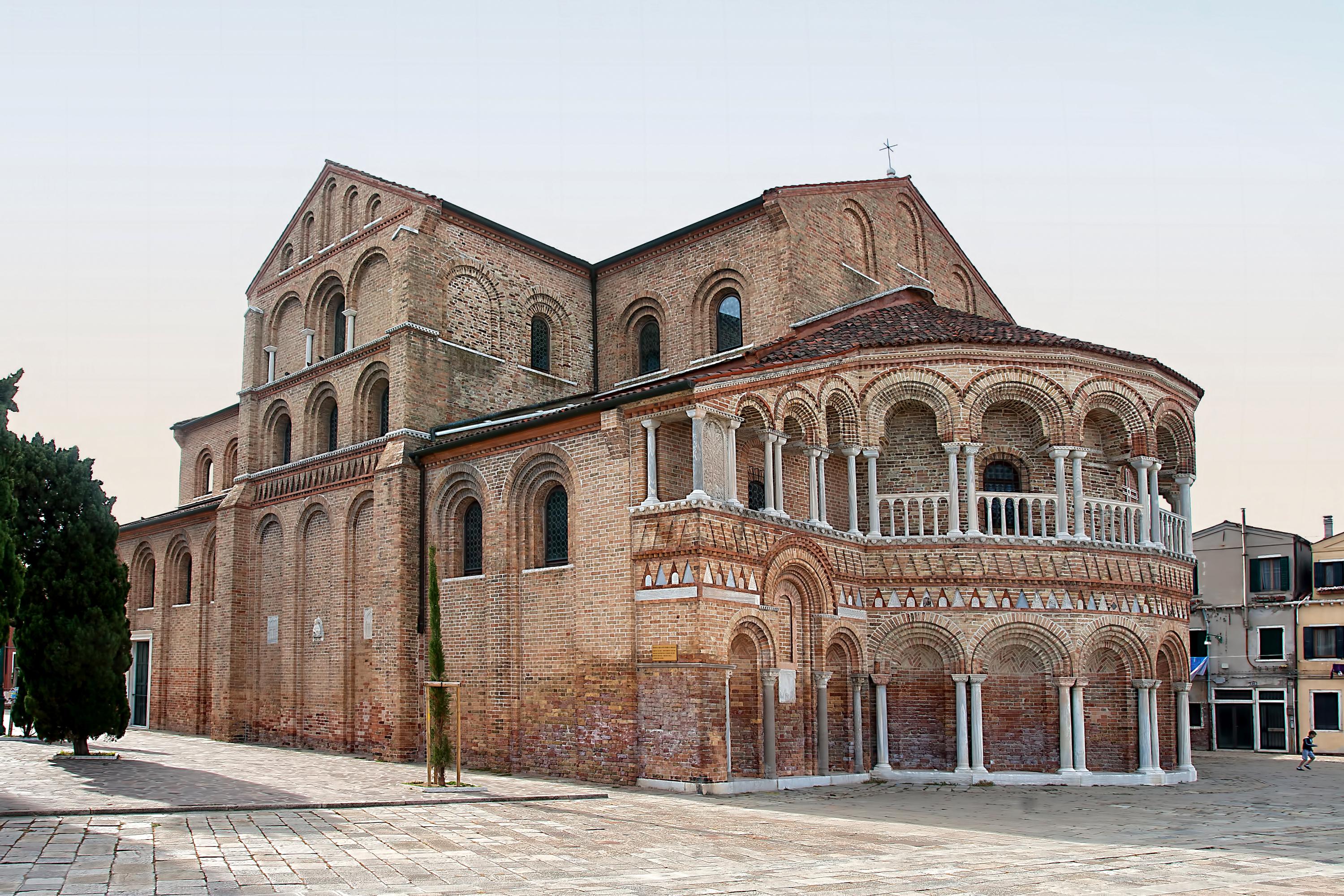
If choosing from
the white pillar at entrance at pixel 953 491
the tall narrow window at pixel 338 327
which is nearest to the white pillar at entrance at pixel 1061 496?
the white pillar at entrance at pixel 953 491

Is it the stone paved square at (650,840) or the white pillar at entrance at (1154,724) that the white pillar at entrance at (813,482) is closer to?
the stone paved square at (650,840)

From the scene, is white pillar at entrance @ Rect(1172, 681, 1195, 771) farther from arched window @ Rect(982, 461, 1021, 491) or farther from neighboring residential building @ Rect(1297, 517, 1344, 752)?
neighboring residential building @ Rect(1297, 517, 1344, 752)

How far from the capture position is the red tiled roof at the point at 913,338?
64.9 ft

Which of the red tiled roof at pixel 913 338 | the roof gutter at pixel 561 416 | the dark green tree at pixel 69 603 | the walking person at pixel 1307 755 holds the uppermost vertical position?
the red tiled roof at pixel 913 338

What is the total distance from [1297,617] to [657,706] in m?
25.7

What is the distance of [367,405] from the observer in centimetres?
2503

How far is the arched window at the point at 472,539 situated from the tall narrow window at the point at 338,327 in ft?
22.2

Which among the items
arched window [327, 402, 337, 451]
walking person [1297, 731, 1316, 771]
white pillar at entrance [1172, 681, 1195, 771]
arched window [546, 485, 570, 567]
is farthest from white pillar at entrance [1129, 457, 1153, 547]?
arched window [327, 402, 337, 451]

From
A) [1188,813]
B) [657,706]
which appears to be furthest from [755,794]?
[1188,813]

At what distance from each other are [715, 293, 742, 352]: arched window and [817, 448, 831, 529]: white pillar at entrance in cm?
483

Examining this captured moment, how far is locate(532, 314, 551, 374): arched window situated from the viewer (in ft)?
87.1

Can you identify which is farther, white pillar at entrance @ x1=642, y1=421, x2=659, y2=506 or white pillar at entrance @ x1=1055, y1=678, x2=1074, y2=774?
white pillar at entrance @ x1=1055, y1=678, x2=1074, y2=774

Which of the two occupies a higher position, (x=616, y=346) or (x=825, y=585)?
(x=616, y=346)

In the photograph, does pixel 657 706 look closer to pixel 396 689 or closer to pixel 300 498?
pixel 396 689
